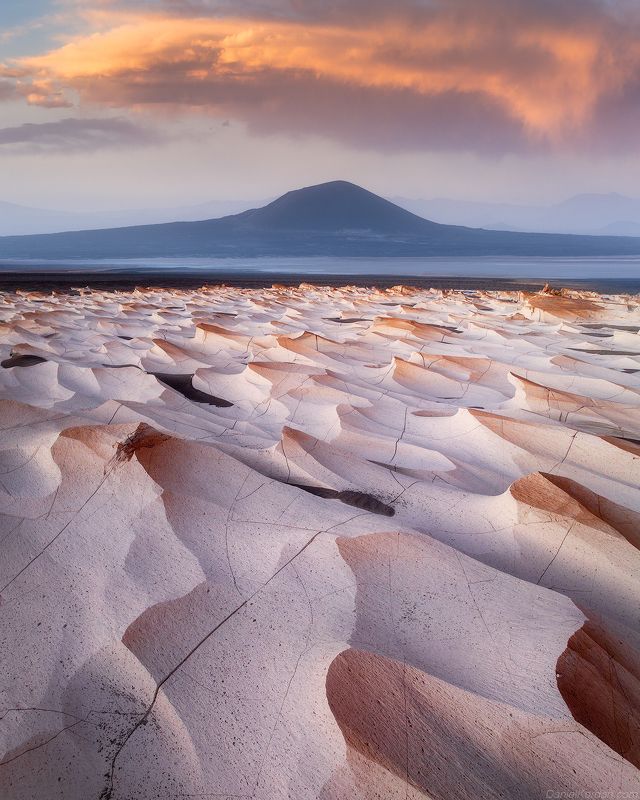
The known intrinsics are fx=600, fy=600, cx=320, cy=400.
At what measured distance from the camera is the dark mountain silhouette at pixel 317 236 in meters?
91.6

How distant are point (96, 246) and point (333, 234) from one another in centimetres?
4066

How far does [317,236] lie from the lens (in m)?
105

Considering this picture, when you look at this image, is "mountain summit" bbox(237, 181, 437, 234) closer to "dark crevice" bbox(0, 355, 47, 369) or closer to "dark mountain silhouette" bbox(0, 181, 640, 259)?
"dark mountain silhouette" bbox(0, 181, 640, 259)

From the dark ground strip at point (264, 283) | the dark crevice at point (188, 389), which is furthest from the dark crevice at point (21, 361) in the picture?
the dark ground strip at point (264, 283)

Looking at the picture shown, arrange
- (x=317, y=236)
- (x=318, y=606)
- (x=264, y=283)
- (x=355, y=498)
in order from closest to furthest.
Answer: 1. (x=318, y=606)
2. (x=355, y=498)
3. (x=264, y=283)
4. (x=317, y=236)

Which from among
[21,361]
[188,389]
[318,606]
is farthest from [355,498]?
[21,361]

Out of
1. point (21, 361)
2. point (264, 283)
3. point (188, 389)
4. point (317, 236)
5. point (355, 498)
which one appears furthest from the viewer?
point (317, 236)

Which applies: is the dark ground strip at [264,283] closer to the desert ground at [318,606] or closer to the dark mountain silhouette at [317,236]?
the desert ground at [318,606]

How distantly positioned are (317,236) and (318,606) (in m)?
107

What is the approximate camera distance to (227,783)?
3.45 feet

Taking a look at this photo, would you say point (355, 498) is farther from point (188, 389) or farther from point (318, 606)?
point (188, 389)

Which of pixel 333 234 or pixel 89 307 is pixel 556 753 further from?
pixel 333 234

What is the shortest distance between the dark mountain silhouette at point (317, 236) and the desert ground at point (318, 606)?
281ft

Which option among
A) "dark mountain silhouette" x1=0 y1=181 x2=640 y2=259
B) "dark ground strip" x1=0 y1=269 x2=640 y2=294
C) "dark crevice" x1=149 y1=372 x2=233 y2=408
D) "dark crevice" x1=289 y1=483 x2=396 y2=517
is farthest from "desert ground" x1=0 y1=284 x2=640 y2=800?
"dark mountain silhouette" x1=0 y1=181 x2=640 y2=259
